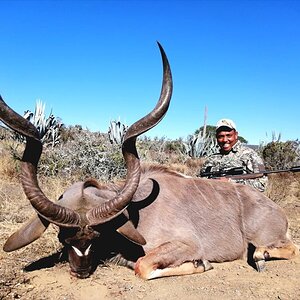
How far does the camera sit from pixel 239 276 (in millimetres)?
4488

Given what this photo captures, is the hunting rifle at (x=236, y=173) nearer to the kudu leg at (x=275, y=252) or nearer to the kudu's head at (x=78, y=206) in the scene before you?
the kudu leg at (x=275, y=252)

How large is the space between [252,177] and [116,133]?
8.04m

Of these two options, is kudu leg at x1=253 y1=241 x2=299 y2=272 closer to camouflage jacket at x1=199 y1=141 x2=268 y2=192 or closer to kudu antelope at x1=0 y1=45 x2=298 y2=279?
kudu antelope at x1=0 y1=45 x2=298 y2=279

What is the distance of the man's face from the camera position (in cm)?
678

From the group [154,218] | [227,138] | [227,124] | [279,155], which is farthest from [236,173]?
[279,155]

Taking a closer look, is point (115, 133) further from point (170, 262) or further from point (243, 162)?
point (170, 262)

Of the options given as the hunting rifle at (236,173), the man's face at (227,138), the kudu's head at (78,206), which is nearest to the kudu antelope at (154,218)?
the kudu's head at (78,206)

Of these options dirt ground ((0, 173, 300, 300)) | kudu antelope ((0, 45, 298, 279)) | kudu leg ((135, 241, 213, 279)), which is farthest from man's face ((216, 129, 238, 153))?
kudu leg ((135, 241, 213, 279))

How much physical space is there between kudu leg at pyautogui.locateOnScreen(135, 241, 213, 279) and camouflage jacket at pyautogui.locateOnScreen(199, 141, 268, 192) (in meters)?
2.22

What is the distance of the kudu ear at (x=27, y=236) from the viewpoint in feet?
13.0

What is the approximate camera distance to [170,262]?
14.3 ft

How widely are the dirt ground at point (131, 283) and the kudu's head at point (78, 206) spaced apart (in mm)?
261

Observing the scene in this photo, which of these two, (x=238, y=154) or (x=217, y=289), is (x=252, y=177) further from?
(x=217, y=289)

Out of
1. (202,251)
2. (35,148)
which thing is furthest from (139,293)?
(35,148)
